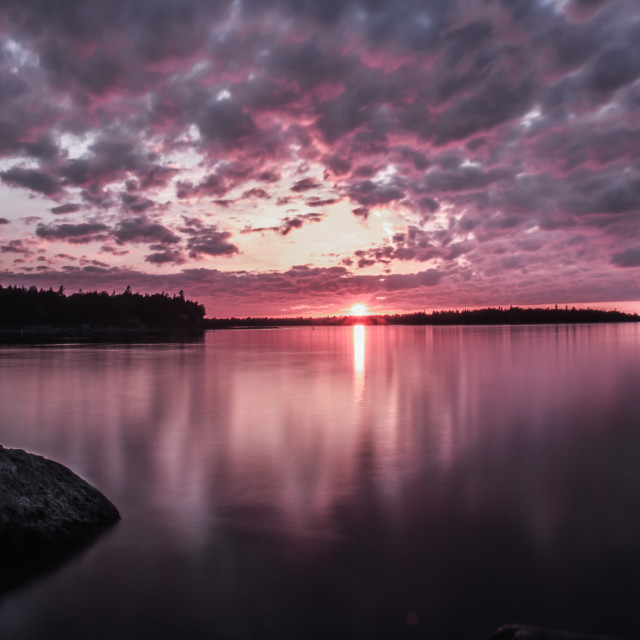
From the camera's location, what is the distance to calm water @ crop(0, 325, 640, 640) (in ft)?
20.1

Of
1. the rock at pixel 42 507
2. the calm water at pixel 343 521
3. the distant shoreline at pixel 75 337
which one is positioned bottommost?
the calm water at pixel 343 521

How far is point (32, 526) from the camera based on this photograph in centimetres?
774

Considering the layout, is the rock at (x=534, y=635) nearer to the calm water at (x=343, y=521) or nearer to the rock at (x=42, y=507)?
the calm water at (x=343, y=521)

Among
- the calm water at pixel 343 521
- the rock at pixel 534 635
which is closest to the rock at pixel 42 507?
the calm water at pixel 343 521

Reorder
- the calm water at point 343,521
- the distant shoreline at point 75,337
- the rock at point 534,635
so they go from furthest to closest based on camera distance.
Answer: the distant shoreline at point 75,337, the calm water at point 343,521, the rock at point 534,635

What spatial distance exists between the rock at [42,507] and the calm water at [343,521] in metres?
0.57

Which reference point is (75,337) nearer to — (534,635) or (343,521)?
(343,521)

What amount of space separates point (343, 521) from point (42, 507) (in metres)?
4.92

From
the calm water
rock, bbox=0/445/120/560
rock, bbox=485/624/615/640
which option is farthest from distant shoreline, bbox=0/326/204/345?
rock, bbox=485/624/615/640

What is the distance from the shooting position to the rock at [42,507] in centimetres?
758

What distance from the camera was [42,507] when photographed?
8016mm

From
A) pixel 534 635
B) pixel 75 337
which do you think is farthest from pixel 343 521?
pixel 75 337

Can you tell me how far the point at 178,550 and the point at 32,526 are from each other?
7.35 feet

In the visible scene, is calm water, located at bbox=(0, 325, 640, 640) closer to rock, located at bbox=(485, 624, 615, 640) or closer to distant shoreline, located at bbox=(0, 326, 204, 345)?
rock, located at bbox=(485, 624, 615, 640)
